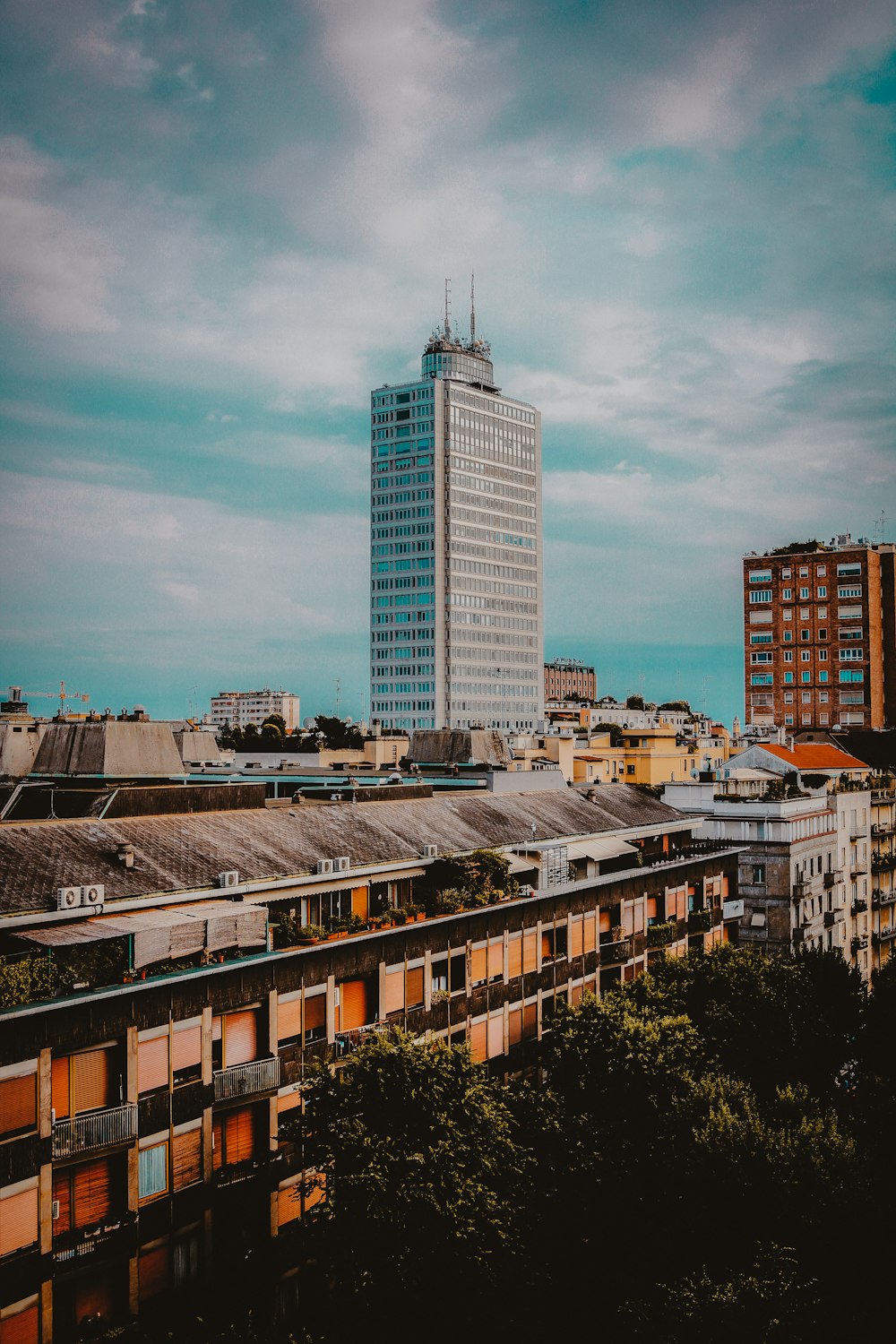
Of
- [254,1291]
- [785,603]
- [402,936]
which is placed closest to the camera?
[254,1291]

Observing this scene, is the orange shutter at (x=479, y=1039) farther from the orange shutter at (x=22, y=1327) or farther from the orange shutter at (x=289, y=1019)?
the orange shutter at (x=22, y=1327)

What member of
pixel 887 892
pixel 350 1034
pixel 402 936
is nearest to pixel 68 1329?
pixel 350 1034

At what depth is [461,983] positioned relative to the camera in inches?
1556

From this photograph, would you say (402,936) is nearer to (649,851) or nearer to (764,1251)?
(764,1251)

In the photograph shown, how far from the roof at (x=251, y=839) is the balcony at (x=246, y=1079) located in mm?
6111

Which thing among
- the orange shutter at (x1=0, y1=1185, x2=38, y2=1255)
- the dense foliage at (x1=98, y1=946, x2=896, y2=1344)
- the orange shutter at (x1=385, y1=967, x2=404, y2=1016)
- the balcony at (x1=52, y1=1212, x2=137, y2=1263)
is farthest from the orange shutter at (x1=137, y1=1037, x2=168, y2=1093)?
the orange shutter at (x1=385, y1=967, x2=404, y2=1016)

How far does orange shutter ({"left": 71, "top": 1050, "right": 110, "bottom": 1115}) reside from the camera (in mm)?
25594

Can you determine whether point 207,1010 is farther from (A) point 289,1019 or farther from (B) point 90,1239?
(B) point 90,1239

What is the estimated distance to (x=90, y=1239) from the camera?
83.5 feet

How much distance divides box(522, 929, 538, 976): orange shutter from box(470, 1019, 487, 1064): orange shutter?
3.40 meters

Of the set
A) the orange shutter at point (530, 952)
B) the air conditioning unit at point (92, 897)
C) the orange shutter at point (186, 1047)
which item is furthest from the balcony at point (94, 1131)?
the orange shutter at point (530, 952)

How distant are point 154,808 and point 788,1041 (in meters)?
26.3

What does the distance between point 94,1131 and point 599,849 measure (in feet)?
104

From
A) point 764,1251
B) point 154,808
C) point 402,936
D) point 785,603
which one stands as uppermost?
point 785,603
